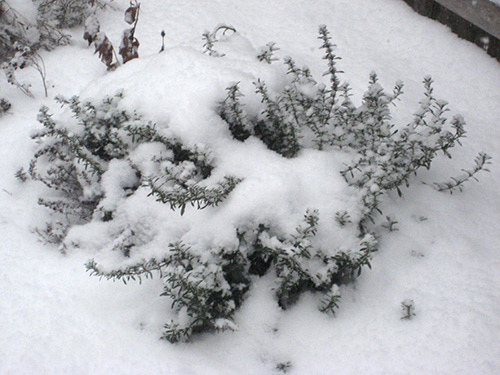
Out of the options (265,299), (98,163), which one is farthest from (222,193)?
(98,163)

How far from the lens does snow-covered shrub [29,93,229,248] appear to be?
7.14 feet

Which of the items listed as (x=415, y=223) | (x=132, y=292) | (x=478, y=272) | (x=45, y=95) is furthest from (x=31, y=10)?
(x=478, y=272)

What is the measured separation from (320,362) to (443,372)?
0.49m

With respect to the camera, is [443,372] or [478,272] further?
[478,272]

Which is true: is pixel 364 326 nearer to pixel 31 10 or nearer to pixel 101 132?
pixel 101 132

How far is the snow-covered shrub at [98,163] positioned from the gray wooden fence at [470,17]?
7.91 feet

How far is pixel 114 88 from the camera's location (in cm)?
256

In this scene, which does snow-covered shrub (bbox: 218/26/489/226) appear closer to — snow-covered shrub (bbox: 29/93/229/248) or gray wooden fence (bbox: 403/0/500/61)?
snow-covered shrub (bbox: 29/93/229/248)

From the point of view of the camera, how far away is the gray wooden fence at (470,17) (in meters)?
3.08

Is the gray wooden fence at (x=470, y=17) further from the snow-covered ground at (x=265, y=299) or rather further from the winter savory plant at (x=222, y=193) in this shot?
the winter savory plant at (x=222, y=193)

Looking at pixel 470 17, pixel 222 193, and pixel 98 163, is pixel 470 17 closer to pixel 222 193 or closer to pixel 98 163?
pixel 222 193

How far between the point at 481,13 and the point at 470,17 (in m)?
0.13

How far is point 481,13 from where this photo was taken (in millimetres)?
3156

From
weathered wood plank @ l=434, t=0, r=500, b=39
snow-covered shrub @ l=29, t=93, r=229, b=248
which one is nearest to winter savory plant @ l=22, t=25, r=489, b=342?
snow-covered shrub @ l=29, t=93, r=229, b=248
